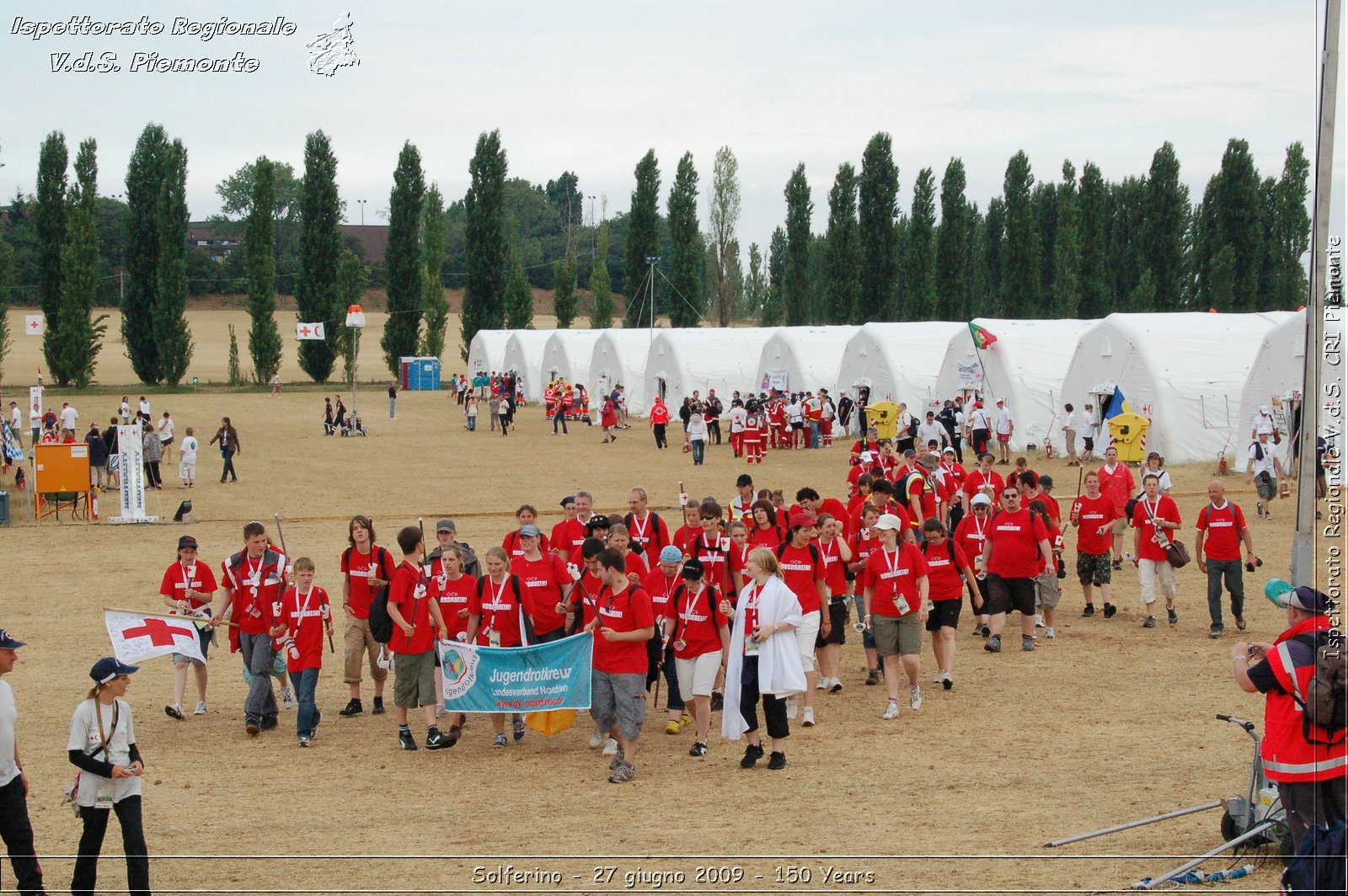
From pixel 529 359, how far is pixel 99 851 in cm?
5246

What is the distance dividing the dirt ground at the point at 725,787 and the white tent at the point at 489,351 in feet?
154

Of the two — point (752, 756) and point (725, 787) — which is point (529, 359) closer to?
point (752, 756)

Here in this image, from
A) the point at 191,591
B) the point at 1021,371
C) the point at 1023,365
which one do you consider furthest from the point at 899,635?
the point at 1023,365

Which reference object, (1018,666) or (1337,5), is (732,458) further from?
(1337,5)

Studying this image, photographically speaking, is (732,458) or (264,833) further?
(732,458)

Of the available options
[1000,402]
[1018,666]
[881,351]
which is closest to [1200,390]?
[1000,402]

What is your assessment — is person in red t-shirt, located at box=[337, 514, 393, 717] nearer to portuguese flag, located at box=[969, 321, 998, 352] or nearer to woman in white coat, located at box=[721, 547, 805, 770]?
woman in white coat, located at box=[721, 547, 805, 770]

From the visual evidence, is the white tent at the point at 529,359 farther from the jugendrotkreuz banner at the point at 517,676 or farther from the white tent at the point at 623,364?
the jugendrotkreuz banner at the point at 517,676

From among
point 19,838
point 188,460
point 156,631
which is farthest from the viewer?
point 188,460

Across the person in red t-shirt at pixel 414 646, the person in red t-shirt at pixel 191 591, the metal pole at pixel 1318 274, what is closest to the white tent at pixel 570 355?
the person in red t-shirt at pixel 191 591

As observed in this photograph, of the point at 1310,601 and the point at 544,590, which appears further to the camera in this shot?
the point at 544,590

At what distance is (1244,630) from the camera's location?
13.8 meters

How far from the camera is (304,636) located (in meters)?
10.2

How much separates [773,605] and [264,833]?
374cm
